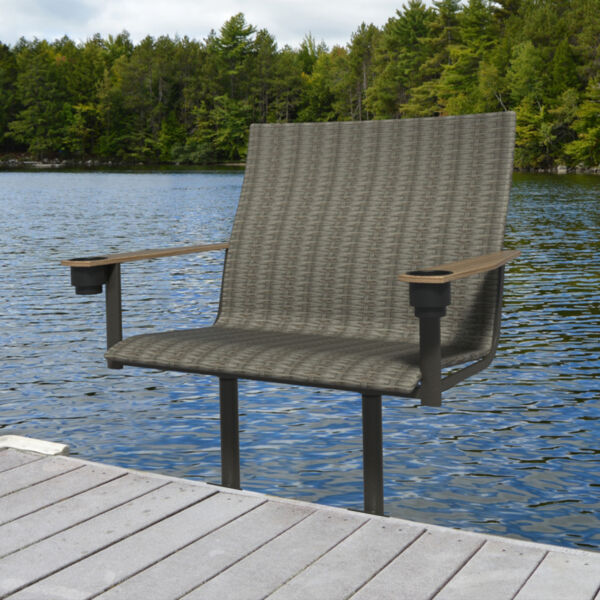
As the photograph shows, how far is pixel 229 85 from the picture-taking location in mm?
85562

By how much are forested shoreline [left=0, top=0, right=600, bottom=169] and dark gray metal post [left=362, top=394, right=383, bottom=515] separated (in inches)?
2316

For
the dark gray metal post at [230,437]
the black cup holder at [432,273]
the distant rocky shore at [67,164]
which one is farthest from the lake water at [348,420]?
the distant rocky shore at [67,164]

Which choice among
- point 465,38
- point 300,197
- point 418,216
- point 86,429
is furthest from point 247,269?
Answer: point 465,38

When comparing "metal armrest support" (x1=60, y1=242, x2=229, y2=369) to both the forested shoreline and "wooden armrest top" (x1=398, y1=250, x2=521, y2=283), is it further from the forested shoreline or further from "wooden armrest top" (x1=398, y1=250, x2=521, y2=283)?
the forested shoreline

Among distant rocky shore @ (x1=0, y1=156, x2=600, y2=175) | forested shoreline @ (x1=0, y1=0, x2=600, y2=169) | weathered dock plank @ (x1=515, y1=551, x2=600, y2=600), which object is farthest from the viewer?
distant rocky shore @ (x1=0, y1=156, x2=600, y2=175)

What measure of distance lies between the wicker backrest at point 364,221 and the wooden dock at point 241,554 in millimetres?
805

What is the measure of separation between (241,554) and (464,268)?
0.97 meters

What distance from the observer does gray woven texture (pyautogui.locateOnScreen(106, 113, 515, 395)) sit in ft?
10.2

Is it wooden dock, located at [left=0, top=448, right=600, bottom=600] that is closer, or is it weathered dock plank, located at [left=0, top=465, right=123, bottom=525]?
wooden dock, located at [left=0, top=448, right=600, bottom=600]

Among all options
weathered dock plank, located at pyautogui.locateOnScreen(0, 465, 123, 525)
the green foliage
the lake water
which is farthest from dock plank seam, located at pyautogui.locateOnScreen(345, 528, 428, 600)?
the green foliage

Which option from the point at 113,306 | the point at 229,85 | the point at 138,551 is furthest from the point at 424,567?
the point at 229,85

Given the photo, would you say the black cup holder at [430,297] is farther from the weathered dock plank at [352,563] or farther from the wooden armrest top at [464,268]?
the weathered dock plank at [352,563]

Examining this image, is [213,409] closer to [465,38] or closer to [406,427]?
[406,427]

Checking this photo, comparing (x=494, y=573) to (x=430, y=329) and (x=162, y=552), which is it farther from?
(x=162, y=552)
